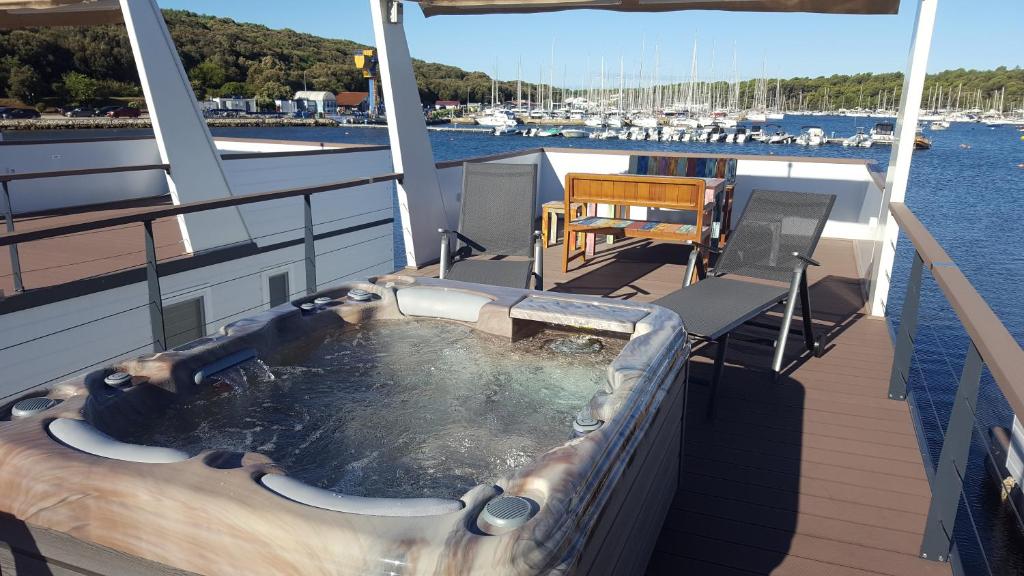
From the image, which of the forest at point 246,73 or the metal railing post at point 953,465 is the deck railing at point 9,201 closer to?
the metal railing post at point 953,465

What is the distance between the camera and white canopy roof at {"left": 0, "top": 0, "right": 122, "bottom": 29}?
18.2 feet

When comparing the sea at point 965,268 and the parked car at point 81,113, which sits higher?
the parked car at point 81,113

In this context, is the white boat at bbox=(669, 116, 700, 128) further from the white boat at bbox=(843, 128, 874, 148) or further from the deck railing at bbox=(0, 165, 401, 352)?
the deck railing at bbox=(0, 165, 401, 352)

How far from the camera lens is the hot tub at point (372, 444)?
1.27 m

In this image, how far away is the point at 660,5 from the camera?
4246mm

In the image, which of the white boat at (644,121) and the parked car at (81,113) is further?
the white boat at (644,121)

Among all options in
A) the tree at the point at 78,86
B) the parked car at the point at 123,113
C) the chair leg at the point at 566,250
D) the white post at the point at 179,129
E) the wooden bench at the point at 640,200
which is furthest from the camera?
the parked car at the point at 123,113

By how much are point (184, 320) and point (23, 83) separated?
41.0 m

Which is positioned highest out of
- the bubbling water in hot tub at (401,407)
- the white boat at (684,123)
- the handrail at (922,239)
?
the handrail at (922,239)

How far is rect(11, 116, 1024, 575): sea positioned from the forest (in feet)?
16.4

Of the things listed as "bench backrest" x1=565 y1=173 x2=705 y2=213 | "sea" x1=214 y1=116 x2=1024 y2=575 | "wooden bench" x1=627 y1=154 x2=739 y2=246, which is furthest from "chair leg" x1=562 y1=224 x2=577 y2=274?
"sea" x1=214 y1=116 x2=1024 y2=575

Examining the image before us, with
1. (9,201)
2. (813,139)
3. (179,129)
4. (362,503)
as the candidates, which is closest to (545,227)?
(179,129)

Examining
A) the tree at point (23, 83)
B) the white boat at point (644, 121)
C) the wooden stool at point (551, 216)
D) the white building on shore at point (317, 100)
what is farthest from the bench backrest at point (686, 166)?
the white building on shore at point (317, 100)

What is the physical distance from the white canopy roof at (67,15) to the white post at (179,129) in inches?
25.1
